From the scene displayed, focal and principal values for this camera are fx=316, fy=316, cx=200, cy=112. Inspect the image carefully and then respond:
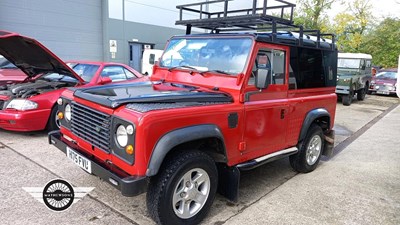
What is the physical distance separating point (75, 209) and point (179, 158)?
4.49 ft

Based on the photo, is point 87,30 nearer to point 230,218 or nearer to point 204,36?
point 204,36

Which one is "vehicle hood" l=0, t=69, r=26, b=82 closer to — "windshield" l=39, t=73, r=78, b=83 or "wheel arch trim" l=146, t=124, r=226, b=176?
"windshield" l=39, t=73, r=78, b=83

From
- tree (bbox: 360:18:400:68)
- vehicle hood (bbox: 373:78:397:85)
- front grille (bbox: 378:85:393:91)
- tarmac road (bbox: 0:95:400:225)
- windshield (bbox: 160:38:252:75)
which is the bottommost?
tarmac road (bbox: 0:95:400:225)

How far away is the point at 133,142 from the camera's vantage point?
2.61 meters

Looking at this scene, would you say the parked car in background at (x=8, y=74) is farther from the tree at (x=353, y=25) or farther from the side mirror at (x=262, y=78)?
the tree at (x=353, y=25)

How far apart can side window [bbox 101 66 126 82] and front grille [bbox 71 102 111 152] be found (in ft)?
12.3

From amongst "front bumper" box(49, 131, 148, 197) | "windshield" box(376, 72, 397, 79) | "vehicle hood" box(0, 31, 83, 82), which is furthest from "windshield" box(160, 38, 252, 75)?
"windshield" box(376, 72, 397, 79)

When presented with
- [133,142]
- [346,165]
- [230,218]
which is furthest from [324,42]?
[133,142]

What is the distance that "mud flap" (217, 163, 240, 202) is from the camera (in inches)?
134

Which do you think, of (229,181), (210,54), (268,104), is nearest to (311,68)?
(268,104)

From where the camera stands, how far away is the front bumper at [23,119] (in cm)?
554

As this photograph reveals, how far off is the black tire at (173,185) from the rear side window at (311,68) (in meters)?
1.85

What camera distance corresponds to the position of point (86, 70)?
707cm

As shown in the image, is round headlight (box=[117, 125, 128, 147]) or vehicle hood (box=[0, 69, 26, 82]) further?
vehicle hood (box=[0, 69, 26, 82])
